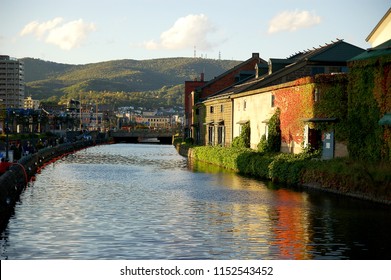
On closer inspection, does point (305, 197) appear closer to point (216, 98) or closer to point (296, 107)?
point (296, 107)

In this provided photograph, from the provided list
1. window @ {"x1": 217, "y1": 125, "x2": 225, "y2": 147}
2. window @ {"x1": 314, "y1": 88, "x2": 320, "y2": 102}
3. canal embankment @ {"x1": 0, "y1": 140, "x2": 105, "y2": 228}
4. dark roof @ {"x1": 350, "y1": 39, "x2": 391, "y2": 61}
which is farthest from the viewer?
window @ {"x1": 217, "y1": 125, "x2": 225, "y2": 147}

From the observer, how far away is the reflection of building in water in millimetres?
24828

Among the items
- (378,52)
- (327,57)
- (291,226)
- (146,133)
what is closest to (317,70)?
(327,57)

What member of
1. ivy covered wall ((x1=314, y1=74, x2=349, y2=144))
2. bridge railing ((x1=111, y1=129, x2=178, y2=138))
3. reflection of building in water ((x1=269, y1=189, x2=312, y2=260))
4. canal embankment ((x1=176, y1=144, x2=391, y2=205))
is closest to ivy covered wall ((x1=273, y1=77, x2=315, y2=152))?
ivy covered wall ((x1=314, y1=74, x2=349, y2=144))

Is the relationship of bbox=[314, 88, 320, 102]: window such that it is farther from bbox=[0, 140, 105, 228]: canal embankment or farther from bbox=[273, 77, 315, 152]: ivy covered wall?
bbox=[0, 140, 105, 228]: canal embankment

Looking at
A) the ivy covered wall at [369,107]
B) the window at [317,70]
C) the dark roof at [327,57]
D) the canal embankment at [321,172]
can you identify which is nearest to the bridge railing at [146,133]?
the dark roof at [327,57]

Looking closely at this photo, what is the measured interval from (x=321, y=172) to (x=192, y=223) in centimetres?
1636

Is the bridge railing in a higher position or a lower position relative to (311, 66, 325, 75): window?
lower

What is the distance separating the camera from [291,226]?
101ft

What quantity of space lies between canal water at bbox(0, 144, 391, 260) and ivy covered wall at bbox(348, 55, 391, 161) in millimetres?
5210

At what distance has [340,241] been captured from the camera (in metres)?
26.8

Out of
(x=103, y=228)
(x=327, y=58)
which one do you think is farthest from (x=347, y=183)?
(x=327, y=58)

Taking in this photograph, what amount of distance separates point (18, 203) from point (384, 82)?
2351cm

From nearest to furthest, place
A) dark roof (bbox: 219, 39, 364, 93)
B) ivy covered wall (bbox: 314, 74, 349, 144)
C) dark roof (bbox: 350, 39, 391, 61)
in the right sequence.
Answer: dark roof (bbox: 350, 39, 391, 61)
ivy covered wall (bbox: 314, 74, 349, 144)
dark roof (bbox: 219, 39, 364, 93)
